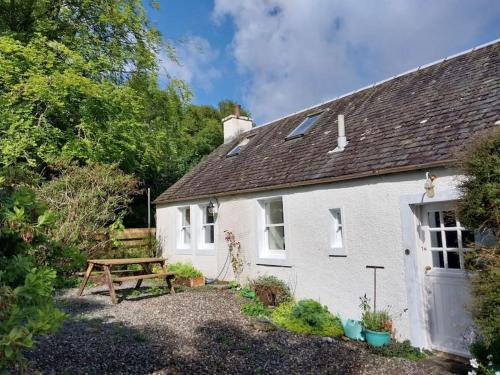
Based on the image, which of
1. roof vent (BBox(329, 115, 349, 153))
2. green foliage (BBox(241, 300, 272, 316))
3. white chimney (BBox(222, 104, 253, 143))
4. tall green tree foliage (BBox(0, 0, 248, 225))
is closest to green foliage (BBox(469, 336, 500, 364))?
green foliage (BBox(241, 300, 272, 316))

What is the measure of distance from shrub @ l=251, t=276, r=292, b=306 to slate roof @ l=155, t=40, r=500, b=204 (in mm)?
2251

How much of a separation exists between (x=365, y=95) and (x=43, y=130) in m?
10.6

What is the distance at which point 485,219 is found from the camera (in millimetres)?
4434

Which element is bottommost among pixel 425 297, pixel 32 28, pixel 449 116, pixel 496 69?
pixel 425 297

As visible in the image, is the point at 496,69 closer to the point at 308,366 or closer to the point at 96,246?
the point at 308,366

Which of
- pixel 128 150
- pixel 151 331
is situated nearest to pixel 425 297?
pixel 151 331

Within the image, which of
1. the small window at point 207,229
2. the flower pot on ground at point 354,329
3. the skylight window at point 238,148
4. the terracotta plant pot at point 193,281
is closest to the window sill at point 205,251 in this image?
the small window at point 207,229

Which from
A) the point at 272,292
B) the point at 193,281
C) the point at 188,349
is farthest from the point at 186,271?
the point at 188,349

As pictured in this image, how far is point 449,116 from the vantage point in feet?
23.9

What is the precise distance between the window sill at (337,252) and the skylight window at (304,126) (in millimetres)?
4368

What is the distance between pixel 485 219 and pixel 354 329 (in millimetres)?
3350

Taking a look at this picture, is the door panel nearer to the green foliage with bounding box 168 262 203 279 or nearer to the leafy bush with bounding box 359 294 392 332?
the leafy bush with bounding box 359 294 392 332

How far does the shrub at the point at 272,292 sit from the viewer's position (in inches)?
346

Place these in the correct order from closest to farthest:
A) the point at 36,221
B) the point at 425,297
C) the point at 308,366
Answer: the point at 36,221 → the point at 308,366 → the point at 425,297
